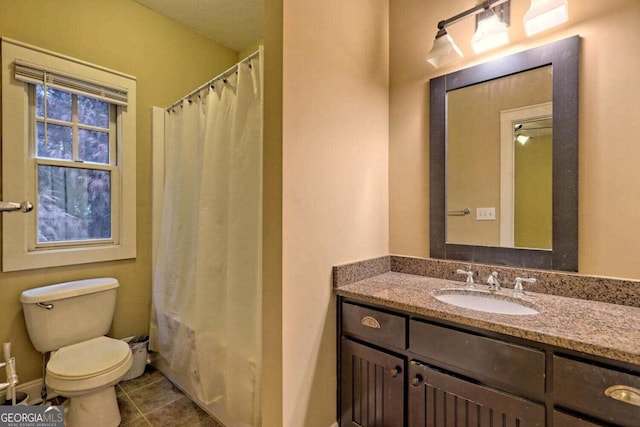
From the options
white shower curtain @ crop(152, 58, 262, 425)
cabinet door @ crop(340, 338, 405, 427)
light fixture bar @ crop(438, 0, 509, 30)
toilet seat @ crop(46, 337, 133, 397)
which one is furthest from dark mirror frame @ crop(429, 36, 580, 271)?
toilet seat @ crop(46, 337, 133, 397)

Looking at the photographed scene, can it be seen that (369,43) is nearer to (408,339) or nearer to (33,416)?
(408,339)

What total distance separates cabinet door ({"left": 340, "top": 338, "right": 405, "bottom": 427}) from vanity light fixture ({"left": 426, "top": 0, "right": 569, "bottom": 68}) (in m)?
1.50

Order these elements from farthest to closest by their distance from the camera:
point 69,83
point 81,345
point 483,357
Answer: point 69,83
point 81,345
point 483,357

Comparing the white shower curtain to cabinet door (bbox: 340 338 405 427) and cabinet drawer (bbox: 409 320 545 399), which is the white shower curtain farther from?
cabinet drawer (bbox: 409 320 545 399)

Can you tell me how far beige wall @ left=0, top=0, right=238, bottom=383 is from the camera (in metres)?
1.81

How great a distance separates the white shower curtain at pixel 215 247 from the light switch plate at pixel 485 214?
1.12 metres

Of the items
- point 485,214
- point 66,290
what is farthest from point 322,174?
point 66,290

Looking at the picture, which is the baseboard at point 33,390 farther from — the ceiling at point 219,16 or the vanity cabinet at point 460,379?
the ceiling at point 219,16

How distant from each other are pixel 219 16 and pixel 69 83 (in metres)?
1.21

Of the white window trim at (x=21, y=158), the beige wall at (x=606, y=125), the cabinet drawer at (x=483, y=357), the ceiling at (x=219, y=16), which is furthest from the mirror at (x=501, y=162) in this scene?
the white window trim at (x=21, y=158)

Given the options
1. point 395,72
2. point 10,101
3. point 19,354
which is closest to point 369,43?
point 395,72

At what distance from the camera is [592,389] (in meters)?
0.85

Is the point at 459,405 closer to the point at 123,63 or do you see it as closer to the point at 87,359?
the point at 87,359

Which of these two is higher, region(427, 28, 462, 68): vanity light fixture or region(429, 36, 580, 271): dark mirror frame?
region(427, 28, 462, 68): vanity light fixture
